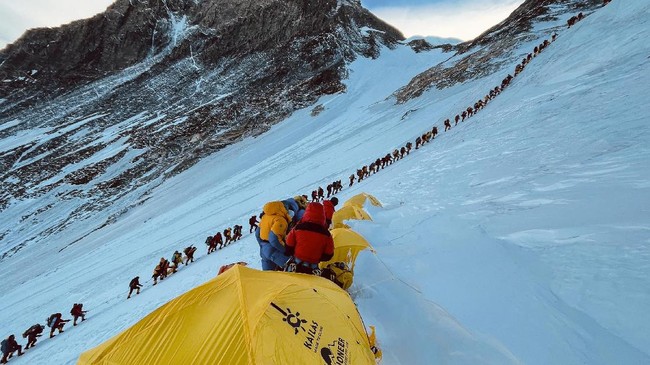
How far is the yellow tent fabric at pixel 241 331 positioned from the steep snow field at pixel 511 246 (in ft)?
3.77

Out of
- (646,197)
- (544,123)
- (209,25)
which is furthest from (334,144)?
(209,25)

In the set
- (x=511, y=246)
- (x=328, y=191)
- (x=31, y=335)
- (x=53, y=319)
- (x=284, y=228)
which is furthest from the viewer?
(x=328, y=191)

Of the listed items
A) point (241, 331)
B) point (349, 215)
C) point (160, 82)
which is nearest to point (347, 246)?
point (349, 215)

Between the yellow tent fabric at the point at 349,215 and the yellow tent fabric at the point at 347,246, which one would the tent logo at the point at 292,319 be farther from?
the yellow tent fabric at the point at 349,215

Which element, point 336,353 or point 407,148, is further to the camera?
point 407,148

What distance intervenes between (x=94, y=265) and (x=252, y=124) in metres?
35.3

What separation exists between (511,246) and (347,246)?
2.59 meters

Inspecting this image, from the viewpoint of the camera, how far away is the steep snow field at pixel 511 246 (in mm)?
3277

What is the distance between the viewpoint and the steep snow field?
10.8 ft

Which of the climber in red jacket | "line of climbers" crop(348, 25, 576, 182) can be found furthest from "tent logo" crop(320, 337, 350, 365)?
"line of climbers" crop(348, 25, 576, 182)

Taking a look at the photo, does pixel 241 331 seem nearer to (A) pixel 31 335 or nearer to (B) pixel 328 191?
(A) pixel 31 335

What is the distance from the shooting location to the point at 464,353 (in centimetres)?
332

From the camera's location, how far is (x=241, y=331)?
2.67 metres

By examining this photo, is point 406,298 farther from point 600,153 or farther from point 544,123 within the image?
point 544,123
